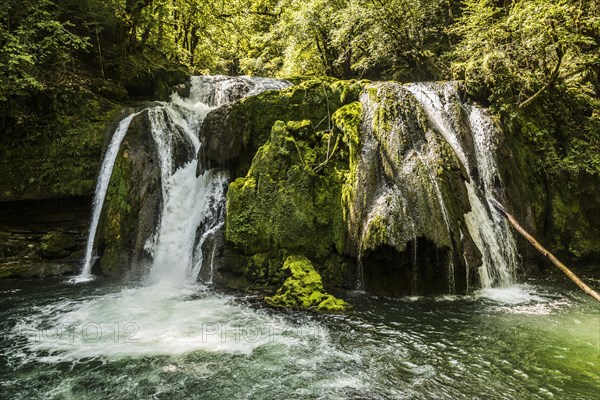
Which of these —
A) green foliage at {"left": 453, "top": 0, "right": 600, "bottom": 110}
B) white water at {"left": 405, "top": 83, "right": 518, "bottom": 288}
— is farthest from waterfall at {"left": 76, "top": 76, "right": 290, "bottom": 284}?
green foliage at {"left": 453, "top": 0, "right": 600, "bottom": 110}

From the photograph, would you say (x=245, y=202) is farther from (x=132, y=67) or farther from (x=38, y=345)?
(x=132, y=67)

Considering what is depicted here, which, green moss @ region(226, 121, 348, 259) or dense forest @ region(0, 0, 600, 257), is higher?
dense forest @ region(0, 0, 600, 257)

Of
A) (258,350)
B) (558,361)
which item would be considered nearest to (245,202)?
(258,350)

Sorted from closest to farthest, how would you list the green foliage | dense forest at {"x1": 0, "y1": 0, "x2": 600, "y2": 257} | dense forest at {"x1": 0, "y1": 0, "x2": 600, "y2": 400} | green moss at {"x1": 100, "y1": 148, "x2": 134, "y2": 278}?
1. dense forest at {"x1": 0, "y1": 0, "x2": 600, "y2": 400}
2. green moss at {"x1": 100, "y1": 148, "x2": 134, "y2": 278}
3. the green foliage
4. dense forest at {"x1": 0, "y1": 0, "x2": 600, "y2": 257}

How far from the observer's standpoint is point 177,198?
10.7 meters

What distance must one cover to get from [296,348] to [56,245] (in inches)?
327

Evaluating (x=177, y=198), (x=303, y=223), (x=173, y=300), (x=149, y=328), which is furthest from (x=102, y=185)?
(x=303, y=223)

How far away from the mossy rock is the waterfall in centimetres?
63

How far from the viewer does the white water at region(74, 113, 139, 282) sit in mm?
9853

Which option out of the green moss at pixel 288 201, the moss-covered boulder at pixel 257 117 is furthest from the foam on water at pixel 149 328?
the moss-covered boulder at pixel 257 117

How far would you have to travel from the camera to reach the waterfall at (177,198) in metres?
9.75

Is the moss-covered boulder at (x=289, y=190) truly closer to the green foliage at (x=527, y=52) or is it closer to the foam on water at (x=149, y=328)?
the foam on water at (x=149, y=328)

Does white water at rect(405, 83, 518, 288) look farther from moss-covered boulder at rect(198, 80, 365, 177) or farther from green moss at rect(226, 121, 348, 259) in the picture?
green moss at rect(226, 121, 348, 259)

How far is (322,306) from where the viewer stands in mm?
7062
